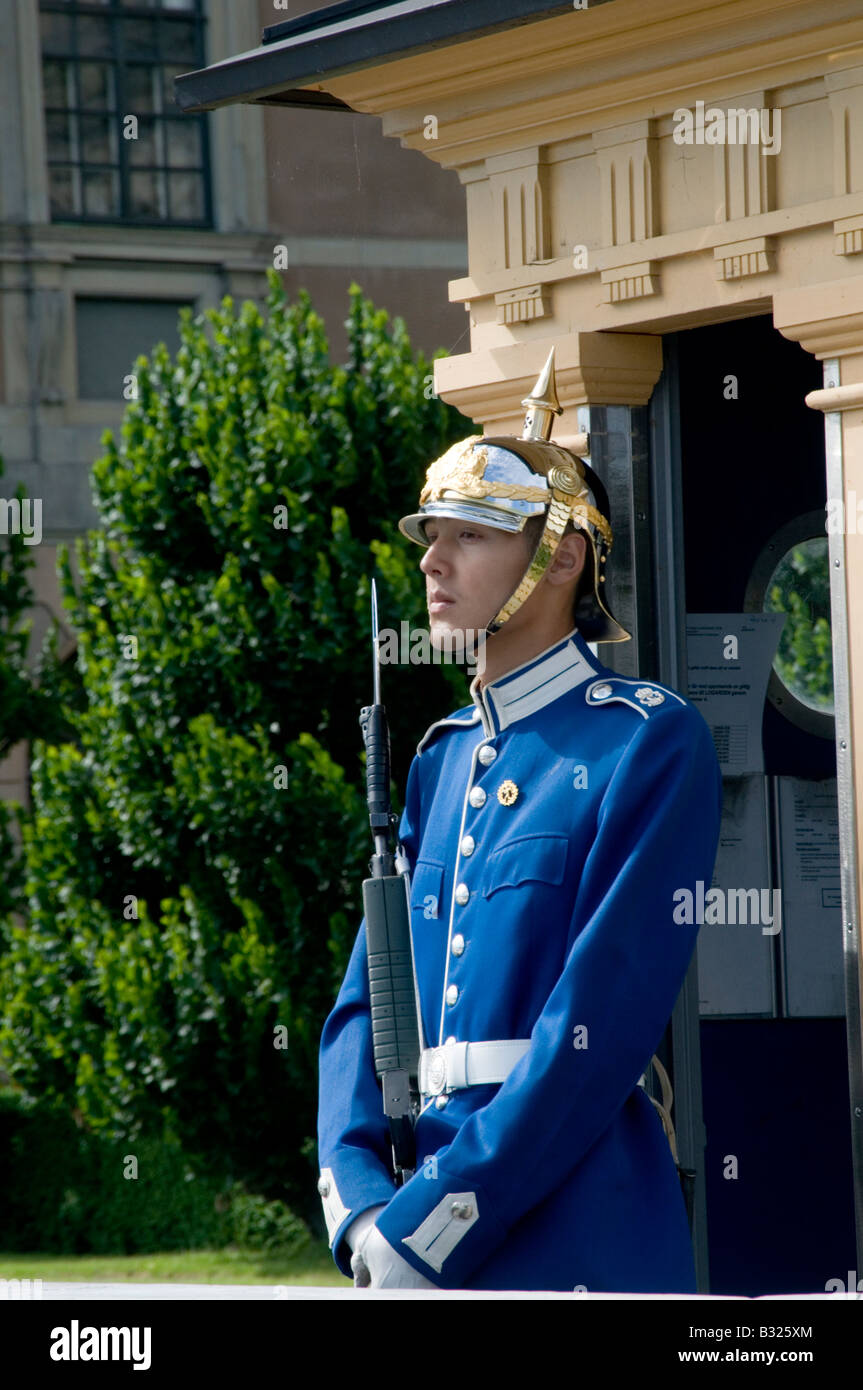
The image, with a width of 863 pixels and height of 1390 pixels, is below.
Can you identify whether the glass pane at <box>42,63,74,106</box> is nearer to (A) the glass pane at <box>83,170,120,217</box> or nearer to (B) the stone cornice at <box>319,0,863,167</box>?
(A) the glass pane at <box>83,170,120,217</box>

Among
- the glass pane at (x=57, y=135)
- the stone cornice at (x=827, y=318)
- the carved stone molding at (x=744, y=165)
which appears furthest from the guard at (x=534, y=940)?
the glass pane at (x=57, y=135)

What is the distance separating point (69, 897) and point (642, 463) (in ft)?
21.9

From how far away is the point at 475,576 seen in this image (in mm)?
3717

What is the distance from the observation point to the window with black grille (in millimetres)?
17406

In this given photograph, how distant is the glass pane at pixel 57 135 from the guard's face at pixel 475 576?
1445 cm

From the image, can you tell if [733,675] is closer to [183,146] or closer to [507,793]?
[507,793]

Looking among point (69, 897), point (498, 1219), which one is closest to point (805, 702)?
point (498, 1219)

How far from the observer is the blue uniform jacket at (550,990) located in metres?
3.41

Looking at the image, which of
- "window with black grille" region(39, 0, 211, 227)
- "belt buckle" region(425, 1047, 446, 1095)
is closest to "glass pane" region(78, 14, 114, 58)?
"window with black grille" region(39, 0, 211, 227)

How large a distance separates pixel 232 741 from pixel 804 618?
498 centimetres

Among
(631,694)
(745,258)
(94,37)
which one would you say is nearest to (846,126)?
(745,258)

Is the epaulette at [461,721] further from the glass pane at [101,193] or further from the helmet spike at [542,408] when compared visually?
the glass pane at [101,193]
